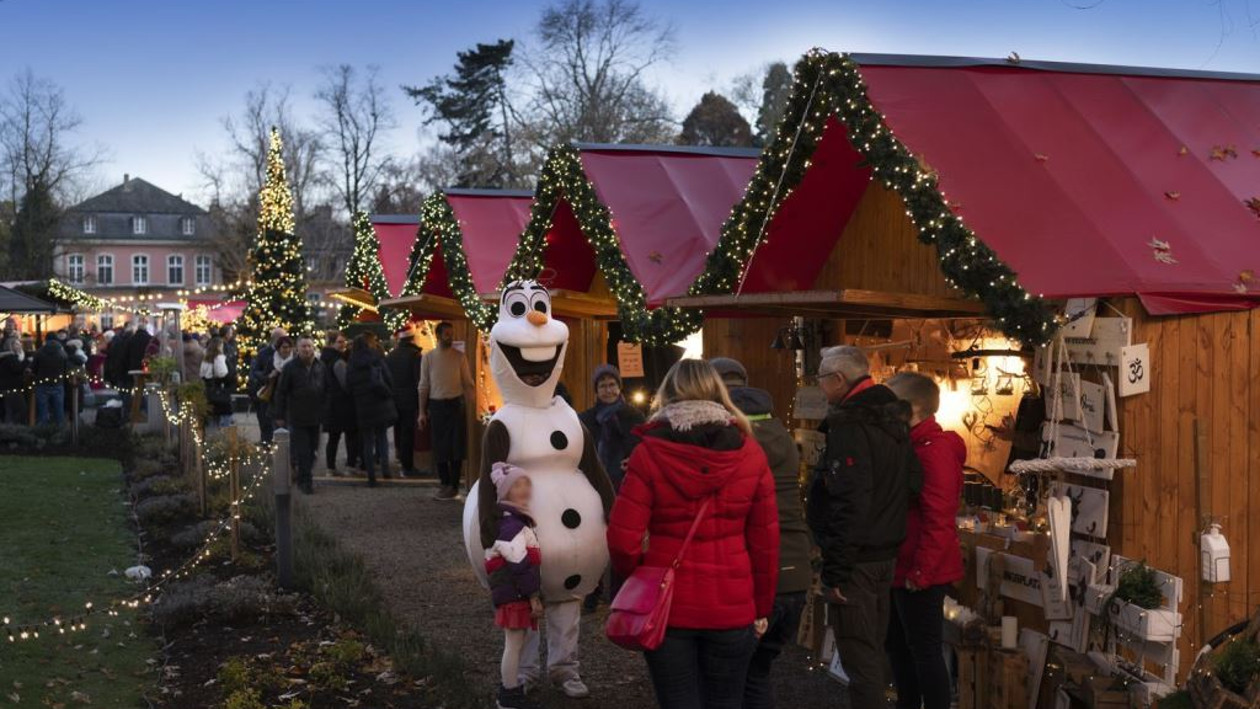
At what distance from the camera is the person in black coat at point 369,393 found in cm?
1600

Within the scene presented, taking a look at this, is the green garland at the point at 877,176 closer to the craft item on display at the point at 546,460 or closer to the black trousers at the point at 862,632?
the black trousers at the point at 862,632

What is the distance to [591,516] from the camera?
7160 millimetres

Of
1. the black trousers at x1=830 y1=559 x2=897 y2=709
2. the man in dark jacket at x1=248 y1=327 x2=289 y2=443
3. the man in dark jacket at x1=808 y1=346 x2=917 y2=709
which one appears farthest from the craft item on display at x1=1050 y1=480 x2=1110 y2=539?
the man in dark jacket at x1=248 y1=327 x2=289 y2=443

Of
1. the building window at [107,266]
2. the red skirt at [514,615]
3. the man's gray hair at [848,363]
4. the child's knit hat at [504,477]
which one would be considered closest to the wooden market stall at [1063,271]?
the man's gray hair at [848,363]

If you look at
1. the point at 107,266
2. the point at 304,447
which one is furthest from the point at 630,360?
the point at 107,266

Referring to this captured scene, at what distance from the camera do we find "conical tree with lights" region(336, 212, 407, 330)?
18.5 metres

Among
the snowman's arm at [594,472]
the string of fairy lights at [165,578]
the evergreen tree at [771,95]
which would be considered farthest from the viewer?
the evergreen tree at [771,95]

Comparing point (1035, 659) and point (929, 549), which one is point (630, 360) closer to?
point (1035, 659)

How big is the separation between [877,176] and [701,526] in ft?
11.1

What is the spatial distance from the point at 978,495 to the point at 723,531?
365 centimetres

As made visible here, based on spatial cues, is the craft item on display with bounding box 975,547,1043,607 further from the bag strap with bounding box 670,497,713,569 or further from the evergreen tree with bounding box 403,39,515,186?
the evergreen tree with bounding box 403,39,515,186

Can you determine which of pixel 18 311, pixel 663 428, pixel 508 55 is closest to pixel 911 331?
pixel 663 428

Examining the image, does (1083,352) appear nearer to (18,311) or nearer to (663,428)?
(663,428)

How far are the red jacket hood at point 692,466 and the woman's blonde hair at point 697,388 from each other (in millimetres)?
227
